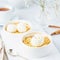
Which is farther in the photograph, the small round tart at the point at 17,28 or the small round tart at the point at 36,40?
the small round tart at the point at 17,28

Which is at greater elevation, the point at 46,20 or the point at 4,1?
the point at 4,1

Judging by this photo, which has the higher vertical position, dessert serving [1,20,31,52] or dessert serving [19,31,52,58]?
dessert serving [1,20,31,52]

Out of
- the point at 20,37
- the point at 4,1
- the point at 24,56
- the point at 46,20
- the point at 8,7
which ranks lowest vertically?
the point at 24,56

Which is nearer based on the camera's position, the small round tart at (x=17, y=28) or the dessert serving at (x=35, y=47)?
the dessert serving at (x=35, y=47)

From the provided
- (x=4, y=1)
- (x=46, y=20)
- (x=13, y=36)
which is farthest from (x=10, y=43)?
(x=4, y=1)

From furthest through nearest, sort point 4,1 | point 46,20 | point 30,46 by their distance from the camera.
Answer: point 4,1 < point 46,20 < point 30,46

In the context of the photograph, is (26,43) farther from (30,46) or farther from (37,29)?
(37,29)

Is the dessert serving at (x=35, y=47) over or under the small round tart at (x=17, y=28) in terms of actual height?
under

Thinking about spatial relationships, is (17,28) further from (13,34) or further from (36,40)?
(36,40)
